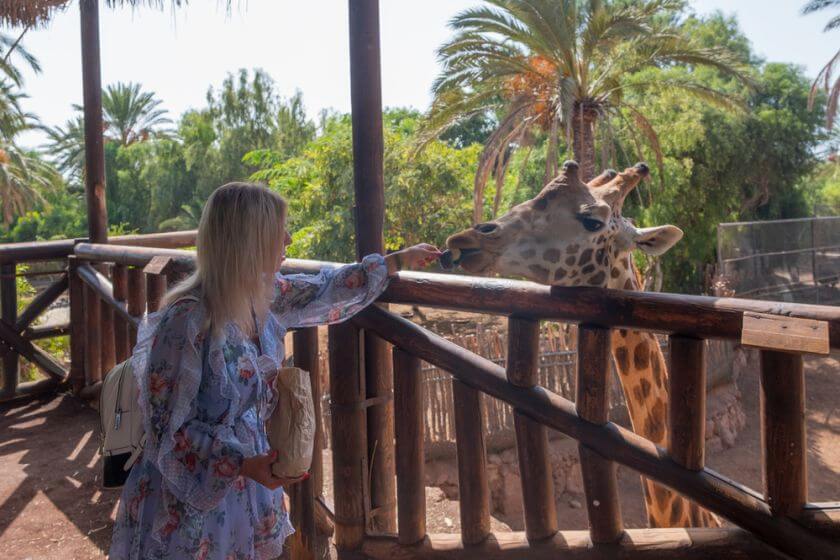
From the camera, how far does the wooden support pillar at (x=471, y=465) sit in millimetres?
2430

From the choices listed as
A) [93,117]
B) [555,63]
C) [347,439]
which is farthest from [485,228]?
[555,63]

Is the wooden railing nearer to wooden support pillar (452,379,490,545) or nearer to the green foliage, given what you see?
wooden support pillar (452,379,490,545)

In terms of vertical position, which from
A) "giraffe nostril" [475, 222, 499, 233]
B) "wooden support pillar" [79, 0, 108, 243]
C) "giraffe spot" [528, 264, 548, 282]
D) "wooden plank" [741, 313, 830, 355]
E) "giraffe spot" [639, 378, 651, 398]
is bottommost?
"giraffe spot" [639, 378, 651, 398]

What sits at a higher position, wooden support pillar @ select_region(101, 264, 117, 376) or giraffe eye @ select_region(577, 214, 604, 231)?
giraffe eye @ select_region(577, 214, 604, 231)

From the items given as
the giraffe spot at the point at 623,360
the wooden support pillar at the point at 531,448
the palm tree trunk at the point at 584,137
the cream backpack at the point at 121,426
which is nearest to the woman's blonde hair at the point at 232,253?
the cream backpack at the point at 121,426

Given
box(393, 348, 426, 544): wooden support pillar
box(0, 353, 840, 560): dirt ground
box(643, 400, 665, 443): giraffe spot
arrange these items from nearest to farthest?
box(393, 348, 426, 544): wooden support pillar
box(643, 400, 665, 443): giraffe spot
box(0, 353, 840, 560): dirt ground

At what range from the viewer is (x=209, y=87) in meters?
28.9

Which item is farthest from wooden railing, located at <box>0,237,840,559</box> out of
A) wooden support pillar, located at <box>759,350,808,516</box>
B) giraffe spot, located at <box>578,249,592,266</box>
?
giraffe spot, located at <box>578,249,592,266</box>

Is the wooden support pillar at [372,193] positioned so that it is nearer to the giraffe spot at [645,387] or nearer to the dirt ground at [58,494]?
the giraffe spot at [645,387]

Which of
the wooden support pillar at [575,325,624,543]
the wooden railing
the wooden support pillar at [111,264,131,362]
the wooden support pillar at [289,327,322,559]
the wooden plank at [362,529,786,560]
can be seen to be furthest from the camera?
the wooden support pillar at [111,264,131,362]

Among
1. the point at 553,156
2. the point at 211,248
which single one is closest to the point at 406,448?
the point at 211,248

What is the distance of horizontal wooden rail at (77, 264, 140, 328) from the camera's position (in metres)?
4.64

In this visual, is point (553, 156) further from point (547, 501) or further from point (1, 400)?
point (547, 501)

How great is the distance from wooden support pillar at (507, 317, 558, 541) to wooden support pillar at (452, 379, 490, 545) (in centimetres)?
18
